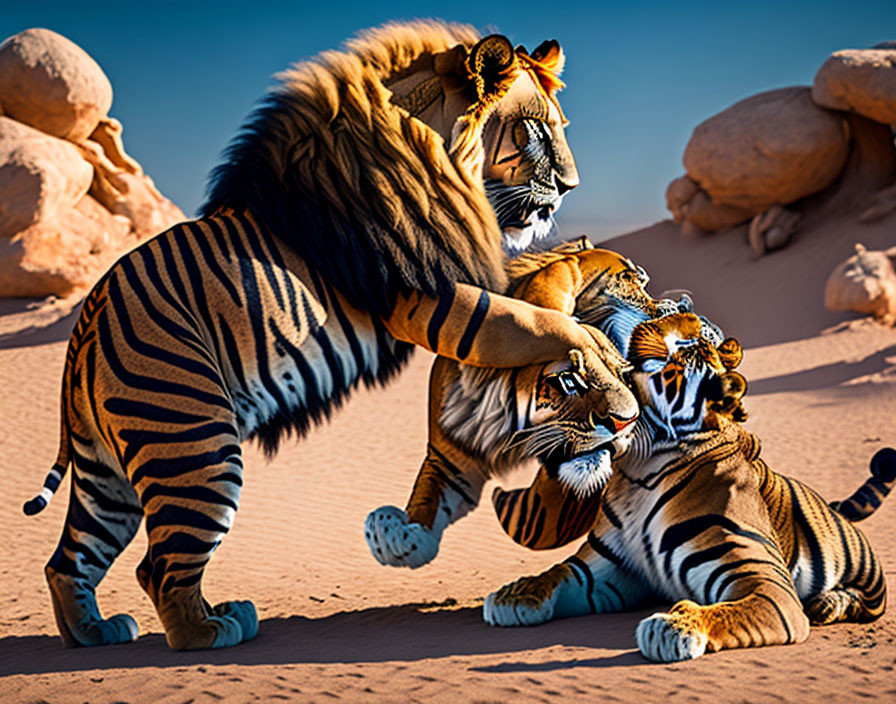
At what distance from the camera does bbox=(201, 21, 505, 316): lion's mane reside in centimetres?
371

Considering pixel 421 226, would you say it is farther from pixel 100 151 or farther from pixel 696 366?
pixel 100 151

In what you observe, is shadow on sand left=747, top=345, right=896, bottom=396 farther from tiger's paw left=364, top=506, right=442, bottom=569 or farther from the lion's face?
tiger's paw left=364, top=506, right=442, bottom=569

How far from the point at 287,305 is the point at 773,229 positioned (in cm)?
1891

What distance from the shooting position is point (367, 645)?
12.3 feet

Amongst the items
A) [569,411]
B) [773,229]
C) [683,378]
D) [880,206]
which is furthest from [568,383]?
[773,229]

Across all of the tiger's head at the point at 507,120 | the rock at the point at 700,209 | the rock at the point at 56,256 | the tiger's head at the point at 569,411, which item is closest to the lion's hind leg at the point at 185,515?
the tiger's head at the point at 569,411

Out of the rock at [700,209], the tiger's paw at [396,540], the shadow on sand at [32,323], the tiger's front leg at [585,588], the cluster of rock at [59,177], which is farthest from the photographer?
the rock at [700,209]

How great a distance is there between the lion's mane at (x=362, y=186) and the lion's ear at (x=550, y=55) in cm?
51

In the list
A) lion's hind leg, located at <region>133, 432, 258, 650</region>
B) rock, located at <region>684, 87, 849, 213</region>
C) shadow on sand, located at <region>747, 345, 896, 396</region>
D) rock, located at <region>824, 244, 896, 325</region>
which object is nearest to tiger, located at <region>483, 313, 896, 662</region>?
lion's hind leg, located at <region>133, 432, 258, 650</region>

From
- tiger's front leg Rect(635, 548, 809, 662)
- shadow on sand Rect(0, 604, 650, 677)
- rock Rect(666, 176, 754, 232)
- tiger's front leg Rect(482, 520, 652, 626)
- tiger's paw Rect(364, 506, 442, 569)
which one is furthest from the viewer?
rock Rect(666, 176, 754, 232)

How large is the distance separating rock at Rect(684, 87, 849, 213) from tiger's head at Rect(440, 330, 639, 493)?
1775cm

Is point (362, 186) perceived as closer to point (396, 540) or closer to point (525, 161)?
point (525, 161)

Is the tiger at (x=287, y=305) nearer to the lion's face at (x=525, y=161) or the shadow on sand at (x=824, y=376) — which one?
the lion's face at (x=525, y=161)

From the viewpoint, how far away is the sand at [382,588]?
292cm
